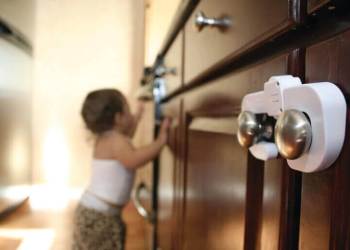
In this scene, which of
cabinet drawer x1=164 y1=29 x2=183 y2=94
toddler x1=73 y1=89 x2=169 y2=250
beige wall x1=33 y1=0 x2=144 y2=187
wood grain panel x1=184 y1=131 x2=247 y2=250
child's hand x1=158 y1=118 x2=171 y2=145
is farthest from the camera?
toddler x1=73 y1=89 x2=169 y2=250

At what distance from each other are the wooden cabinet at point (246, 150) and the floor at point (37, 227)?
19cm

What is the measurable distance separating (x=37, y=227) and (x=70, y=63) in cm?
22

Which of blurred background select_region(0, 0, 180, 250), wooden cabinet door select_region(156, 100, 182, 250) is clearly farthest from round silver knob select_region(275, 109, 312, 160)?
wooden cabinet door select_region(156, 100, 182, 250)

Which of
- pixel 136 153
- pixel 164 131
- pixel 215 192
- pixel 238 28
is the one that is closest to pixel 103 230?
pixel 136 153

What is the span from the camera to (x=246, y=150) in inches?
10.2

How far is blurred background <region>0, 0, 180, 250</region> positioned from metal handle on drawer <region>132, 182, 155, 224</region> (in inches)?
14.9

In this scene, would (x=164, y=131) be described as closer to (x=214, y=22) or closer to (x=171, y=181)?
(x=171, y=181)

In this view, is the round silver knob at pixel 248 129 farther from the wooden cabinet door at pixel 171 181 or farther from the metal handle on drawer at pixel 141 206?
the metal handle on drawer at pixel 141 206

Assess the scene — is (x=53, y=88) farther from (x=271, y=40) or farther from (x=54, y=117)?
(x=271, y=40)

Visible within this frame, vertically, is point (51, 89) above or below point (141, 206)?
above

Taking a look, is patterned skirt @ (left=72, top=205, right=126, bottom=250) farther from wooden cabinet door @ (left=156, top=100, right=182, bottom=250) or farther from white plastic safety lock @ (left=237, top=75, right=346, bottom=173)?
white plastic safety lock @ (left=237, top=75, right=346, bottom=173)

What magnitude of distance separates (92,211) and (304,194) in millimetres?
820

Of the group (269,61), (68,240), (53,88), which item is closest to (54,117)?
(53,88)

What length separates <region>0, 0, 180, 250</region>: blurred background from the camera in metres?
0.33
